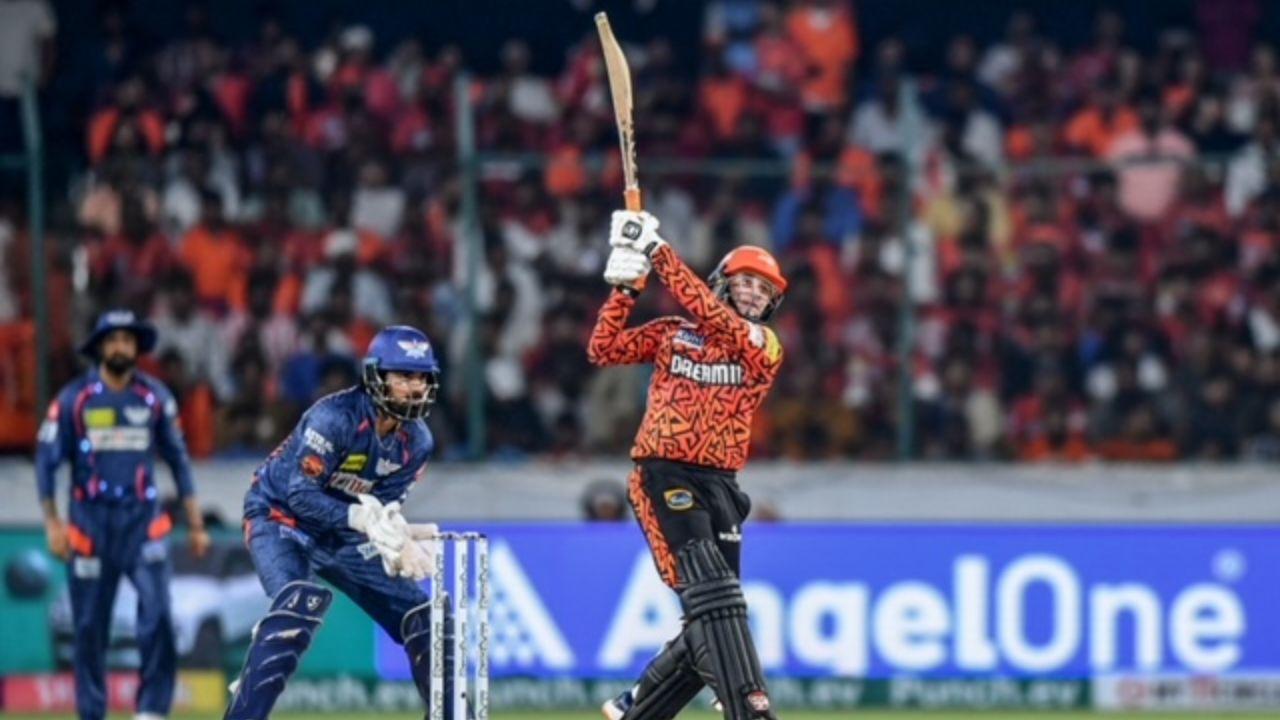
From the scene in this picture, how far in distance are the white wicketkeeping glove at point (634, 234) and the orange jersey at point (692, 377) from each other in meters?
0.38

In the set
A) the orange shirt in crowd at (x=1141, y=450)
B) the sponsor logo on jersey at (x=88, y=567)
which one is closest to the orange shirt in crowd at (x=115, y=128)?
the sponsor logo on jersey at (x=88, y=567)

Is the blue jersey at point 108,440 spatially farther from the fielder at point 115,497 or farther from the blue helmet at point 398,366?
the blue helmet at point 398,366

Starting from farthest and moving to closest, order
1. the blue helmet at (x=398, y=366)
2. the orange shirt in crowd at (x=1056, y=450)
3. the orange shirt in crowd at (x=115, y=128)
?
the orange shirt in crowd at (x=115, y=128) → the orange shirt in crowd at (x=1056, y=450) → the blue helmet at (x=398, y=366)

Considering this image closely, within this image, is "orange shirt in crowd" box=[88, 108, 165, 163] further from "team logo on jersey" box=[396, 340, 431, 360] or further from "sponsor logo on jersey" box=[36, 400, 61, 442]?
"team logo on jersey" box=[396, 340, 431, 360]

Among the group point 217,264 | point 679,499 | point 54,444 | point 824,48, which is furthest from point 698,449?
point 824,48

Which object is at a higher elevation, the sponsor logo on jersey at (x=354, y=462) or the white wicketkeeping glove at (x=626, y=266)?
the white wicketkeeping glove at (x=626, y=266)

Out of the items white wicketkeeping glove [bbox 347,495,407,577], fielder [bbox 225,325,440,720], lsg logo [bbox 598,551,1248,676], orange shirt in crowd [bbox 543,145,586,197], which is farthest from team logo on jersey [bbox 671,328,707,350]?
orange shirt in crowd [bbox 543,145,586,197]

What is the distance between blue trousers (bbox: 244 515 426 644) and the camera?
1175cm

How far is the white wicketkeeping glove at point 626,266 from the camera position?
38.7ft

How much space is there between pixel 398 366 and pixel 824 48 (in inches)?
412

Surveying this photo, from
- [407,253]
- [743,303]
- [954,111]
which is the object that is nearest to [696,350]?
[743,303]

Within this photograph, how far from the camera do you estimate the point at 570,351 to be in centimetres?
1884

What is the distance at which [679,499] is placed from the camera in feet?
40.0

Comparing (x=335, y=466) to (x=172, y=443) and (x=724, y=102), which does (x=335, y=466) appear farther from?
(x=724, y=102)
